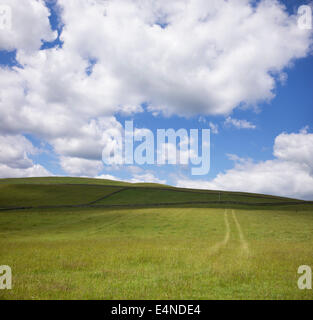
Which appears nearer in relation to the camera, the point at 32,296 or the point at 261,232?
the point at 32,296

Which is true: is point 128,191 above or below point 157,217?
above

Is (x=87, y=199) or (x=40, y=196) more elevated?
Result: (x=40, y=196)

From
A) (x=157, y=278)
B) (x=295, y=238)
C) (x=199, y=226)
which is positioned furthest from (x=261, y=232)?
(x=157, y=278)

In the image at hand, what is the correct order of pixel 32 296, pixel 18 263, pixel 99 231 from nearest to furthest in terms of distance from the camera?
pixel 32 296 < pixel 18 263 < pixel 99 231

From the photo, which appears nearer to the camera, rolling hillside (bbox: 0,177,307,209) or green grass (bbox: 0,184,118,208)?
green grass (bbox: 0,184,118,208)

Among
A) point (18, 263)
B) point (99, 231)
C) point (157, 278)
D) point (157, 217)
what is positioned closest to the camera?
point (157, 278)

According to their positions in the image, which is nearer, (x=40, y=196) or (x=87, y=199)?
(x=87, y=199)

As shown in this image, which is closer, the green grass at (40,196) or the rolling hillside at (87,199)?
the green grass at (40,196)

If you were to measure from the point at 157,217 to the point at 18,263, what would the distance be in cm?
3558
